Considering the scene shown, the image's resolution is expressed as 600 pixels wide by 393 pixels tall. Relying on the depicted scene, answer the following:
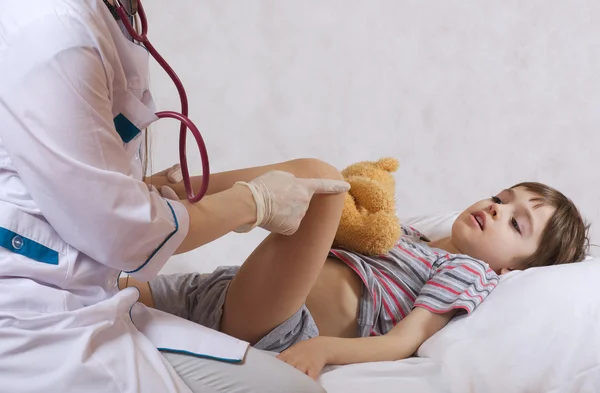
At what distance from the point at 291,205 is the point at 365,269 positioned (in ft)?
1.20

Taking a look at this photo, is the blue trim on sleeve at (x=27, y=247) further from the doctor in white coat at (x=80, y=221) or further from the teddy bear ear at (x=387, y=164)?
the teddy bear ear at (x=387, y=164)

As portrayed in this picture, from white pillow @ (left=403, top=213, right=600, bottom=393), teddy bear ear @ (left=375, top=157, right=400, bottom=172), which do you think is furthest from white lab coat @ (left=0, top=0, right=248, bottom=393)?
teddy bear ear @ (left=375, top=157, right=400, bottom=172)

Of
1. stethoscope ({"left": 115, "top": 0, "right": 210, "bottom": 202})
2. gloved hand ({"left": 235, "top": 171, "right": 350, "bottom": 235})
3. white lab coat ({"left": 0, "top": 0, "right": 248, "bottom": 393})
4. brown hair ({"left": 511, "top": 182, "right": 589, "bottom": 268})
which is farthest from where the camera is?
brown hair ({"left": 511, "top": 182, "right": 589, "bottom": 268})

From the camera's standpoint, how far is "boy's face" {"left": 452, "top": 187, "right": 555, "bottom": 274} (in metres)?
1.51

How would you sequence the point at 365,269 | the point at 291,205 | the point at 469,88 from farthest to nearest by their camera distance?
the point at 469,88, the point at 365,269, the point at 291,205

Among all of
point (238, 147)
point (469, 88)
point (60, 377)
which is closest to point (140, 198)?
point (60, 377)

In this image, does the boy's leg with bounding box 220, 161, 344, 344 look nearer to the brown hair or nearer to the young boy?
Answer: the young boy

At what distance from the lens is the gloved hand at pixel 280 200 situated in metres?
1.06

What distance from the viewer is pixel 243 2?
2.29m

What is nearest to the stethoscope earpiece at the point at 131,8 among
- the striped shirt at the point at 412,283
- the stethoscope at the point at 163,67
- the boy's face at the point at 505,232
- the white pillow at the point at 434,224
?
the stethoscope at the point at 163,67

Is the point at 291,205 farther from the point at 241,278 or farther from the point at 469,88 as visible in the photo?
the point at 469,88

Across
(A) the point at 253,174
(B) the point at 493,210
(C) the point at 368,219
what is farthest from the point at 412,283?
(A) the point at 253,174

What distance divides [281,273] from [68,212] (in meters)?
0.46

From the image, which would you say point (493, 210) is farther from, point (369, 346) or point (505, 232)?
point (369, 346)
